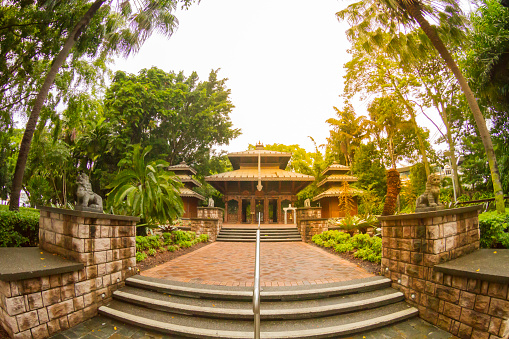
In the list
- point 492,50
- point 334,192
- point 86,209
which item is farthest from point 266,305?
point 334,192

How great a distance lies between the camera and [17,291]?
3.56 metres

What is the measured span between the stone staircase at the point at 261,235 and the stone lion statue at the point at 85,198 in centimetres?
939

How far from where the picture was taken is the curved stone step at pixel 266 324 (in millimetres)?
3734

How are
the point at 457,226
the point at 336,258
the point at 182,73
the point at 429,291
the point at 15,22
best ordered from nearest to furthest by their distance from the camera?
the point at 429,291
the point at 457,226
the point at 336,258
the point at 15,22
the point at 182,73

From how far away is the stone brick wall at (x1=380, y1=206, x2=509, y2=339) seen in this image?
3475 millimetres

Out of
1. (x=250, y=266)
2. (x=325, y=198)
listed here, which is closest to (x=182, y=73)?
(x=325, y=198)

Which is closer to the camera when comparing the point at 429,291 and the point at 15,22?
the point at 429,291

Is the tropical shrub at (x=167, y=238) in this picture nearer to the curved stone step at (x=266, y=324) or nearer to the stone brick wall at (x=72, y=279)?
the stone brick wall at (x=72, y=279)

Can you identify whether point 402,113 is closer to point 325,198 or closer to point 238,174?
point 325,198

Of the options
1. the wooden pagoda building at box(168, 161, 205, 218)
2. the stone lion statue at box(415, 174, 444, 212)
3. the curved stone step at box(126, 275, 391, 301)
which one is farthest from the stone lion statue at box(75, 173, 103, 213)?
the wooden pagoda building at box(168, 161, 205, 218)

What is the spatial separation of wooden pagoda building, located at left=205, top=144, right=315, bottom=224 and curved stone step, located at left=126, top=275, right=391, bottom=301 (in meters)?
13.9

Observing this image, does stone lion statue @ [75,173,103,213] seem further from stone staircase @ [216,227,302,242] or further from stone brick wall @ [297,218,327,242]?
stone brick wall @ [297,218,327,242]

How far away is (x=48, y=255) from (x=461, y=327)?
21.7ft

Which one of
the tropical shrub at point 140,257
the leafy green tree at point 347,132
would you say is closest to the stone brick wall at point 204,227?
the tropical shrub at point 140,257
